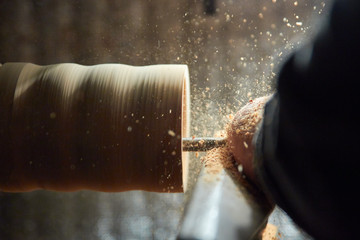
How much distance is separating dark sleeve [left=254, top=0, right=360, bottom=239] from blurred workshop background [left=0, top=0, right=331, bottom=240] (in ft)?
3.90

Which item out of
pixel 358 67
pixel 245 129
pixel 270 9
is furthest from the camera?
pixel 270 9

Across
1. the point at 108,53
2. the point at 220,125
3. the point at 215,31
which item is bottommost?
the point at 220,125

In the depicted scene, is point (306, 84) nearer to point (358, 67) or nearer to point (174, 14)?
point (358, 67)

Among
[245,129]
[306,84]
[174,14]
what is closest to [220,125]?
[174,14]

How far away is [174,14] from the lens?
1858mm

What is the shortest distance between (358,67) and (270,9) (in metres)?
1.47

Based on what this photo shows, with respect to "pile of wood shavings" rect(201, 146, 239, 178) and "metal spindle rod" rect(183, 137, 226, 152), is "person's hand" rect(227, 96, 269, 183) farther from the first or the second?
"metal spindle rod" rect(183, 137, 226, 152)

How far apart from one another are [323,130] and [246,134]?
34cm

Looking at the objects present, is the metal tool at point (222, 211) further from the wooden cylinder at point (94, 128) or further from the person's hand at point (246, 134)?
the wooden cylinder at point (94, 128)

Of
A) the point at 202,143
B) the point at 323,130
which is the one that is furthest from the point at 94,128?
the point at 323,130

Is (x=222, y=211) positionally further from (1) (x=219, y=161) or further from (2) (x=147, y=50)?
(2) (x=147, y=50)

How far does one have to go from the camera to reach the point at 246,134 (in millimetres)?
812

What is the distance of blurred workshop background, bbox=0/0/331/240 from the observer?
179 cm

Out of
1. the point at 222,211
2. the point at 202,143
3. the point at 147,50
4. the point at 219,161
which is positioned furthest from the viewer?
the point at 147,50
